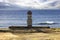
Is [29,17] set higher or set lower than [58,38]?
higher

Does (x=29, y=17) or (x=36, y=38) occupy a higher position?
(x=29, y=17)

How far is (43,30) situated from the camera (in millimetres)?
13273

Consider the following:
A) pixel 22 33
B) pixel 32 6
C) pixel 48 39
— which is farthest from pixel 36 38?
pixel 32 6

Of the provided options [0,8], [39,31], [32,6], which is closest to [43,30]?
[39,31]

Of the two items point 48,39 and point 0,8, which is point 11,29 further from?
point 0,8

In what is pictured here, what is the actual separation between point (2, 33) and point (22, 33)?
1.19 m

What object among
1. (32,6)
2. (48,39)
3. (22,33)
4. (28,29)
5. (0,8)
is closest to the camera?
(48,39)

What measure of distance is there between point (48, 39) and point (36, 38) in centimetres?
69

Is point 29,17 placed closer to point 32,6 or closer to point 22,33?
point 22,33

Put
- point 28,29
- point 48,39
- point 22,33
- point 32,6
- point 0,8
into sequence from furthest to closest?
point 32,6 → point 0,8 → point 28,29 → point 22,33 → point 48,39

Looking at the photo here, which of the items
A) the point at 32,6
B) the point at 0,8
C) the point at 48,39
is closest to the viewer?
the point at 48,39

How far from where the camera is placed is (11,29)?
44.2ft

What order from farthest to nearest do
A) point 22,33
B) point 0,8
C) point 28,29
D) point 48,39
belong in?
1. point 0,8
2. point 28,29
3. point 22,33
4. point 48,39

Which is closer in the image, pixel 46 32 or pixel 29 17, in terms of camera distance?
pixel 46 32
